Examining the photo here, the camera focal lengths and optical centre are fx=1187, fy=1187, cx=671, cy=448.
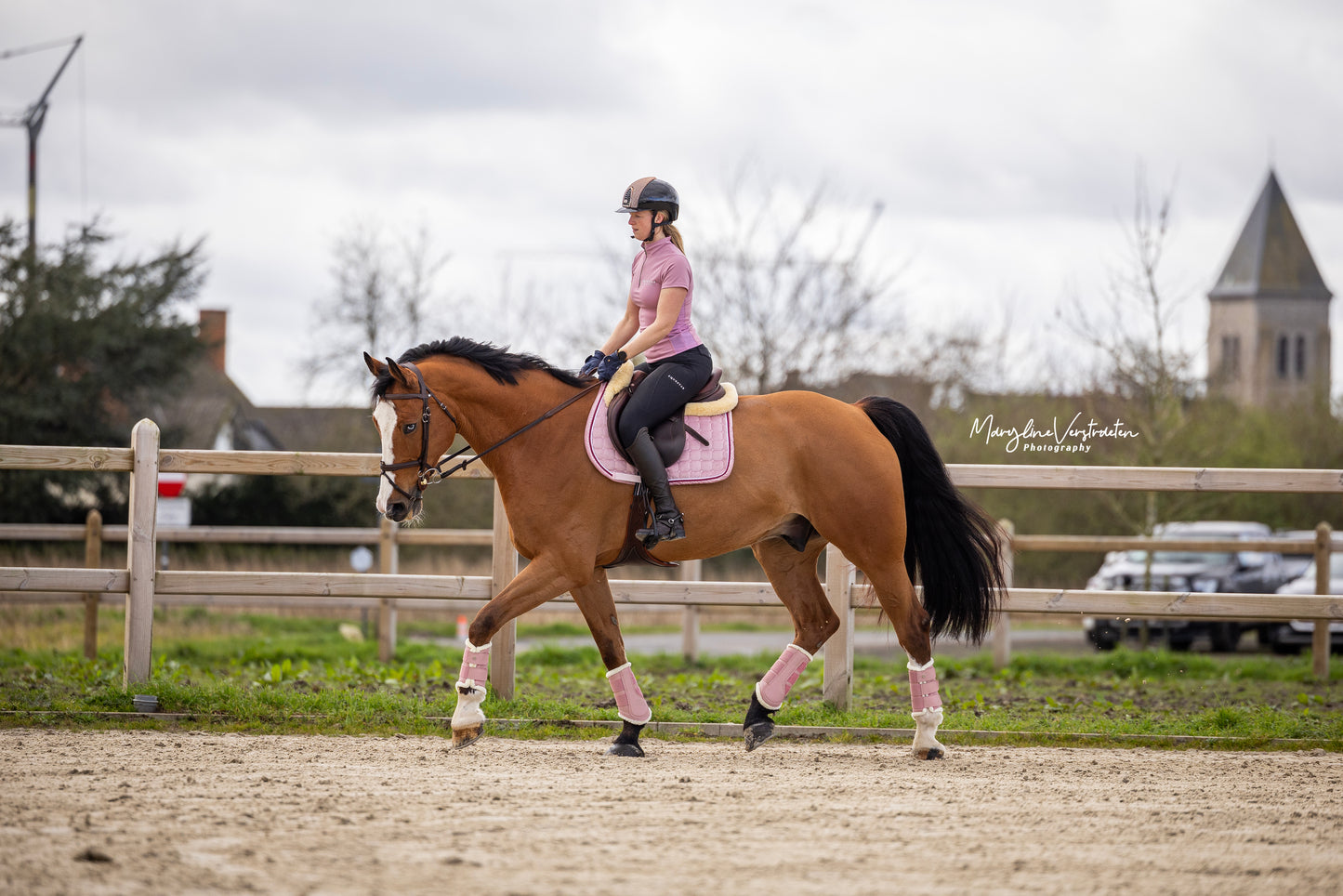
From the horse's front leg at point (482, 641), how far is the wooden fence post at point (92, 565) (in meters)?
5.77

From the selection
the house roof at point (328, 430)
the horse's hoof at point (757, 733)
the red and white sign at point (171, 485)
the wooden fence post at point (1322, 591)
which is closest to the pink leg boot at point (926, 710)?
the horse's hoof at point (757, 733)

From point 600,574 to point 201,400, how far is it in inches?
1028

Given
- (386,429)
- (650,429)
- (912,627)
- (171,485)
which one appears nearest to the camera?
(386,429)

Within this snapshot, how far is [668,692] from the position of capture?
8.33 meters

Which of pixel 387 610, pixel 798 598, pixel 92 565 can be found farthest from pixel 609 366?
pixel 92 565

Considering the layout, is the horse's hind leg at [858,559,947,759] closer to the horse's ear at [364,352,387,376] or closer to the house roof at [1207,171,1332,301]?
the horse's ear at [364,352,387,376]

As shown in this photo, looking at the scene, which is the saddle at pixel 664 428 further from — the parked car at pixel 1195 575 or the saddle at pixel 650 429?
the parked car at pixel 1195 575

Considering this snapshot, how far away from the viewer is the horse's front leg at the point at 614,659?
6027mm

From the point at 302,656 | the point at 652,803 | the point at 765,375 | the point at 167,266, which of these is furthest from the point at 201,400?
the point at 652,803

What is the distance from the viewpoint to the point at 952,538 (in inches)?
246

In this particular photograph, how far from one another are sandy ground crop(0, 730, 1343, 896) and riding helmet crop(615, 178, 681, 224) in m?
2.77

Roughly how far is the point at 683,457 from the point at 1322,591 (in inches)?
290

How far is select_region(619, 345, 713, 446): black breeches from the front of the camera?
5.90m

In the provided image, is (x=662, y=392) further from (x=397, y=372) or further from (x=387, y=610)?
(x=387, y=610)
